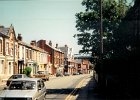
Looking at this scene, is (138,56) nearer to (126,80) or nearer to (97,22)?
(126,80)

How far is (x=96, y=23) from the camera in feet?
107

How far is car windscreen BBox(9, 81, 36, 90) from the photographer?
15.6m

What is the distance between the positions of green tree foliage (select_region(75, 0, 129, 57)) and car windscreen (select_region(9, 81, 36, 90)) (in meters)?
16.0

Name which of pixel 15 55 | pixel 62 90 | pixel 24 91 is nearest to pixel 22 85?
pixel 24 91

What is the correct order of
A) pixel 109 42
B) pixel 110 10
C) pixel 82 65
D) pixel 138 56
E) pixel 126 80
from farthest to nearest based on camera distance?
1. pixel 82 65
2. pixel 110 10
3. pixel 109 42
4. pixel 126 80
5. pixel 138 56

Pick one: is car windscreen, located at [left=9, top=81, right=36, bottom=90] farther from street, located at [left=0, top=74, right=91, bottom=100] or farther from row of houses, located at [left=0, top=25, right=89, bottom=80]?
row of houses, located at [left=0, top=25, right=89, bottom=80]

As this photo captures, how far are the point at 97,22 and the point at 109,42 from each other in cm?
304

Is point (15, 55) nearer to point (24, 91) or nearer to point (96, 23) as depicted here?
point (96, 23)

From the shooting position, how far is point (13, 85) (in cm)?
1577

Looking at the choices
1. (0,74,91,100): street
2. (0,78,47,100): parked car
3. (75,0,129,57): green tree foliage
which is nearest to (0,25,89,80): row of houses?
(0,74,91,100): street

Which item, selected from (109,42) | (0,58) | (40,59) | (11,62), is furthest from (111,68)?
(40,59)

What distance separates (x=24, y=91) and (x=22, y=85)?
2.67 ft

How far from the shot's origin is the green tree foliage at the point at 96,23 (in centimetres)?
3200

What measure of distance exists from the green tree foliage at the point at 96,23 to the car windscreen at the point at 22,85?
52.6 ft
